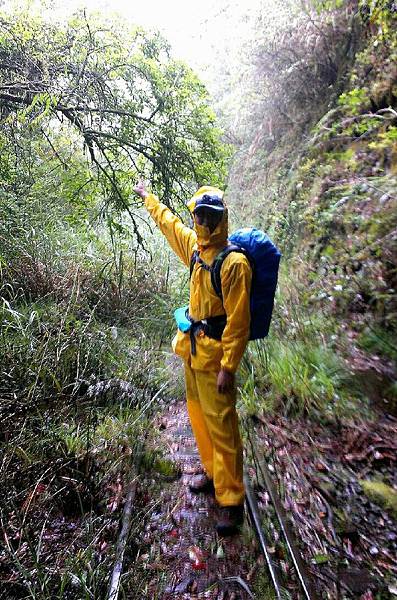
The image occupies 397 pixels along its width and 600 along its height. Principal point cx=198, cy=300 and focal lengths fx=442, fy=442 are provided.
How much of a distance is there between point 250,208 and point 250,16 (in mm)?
4241

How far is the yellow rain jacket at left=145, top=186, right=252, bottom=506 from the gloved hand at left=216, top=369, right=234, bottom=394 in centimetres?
5

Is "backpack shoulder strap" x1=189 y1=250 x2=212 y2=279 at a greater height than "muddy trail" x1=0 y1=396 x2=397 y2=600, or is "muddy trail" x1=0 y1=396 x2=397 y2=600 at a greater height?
"backpack shoulder strap" x1=189 y1=250 x2=212 y2=279

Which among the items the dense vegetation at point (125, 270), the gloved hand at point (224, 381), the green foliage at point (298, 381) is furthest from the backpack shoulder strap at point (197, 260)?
the green foliage at point (298, 381)

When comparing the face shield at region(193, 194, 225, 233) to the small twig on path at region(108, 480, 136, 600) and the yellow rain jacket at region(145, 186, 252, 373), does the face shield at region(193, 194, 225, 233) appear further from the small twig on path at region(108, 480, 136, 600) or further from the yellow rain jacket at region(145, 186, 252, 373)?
the small twig on path at region(108, 480, 136, 600)

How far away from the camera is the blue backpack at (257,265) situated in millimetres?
3162

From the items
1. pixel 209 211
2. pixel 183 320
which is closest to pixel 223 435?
pixel 183 320

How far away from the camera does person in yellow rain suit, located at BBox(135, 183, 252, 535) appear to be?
120 inches

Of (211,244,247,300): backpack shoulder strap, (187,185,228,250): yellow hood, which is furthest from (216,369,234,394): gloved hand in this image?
(187,185,228,250): yellow hood

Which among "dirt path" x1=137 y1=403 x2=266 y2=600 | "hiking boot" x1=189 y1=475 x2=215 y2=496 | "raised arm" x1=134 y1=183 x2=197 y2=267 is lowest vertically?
"dirt path" x1=137 y1=403 x2=266 y2=600

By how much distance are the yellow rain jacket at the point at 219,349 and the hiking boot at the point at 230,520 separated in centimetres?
5

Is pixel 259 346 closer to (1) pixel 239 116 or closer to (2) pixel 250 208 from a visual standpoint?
(2) pixel 250 208

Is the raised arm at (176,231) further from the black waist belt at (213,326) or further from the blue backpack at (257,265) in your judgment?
the black waist belt at (213,326)

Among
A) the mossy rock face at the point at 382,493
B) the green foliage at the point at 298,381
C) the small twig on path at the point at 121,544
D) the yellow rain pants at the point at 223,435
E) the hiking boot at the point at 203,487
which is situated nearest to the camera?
the small twig on path at the point at 121,544

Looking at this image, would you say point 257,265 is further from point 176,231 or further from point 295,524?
point 295,524
